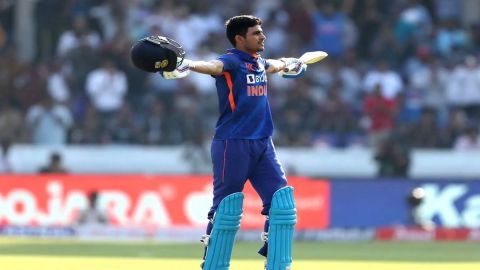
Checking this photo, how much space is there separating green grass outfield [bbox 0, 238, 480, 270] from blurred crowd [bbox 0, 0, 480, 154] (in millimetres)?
3167

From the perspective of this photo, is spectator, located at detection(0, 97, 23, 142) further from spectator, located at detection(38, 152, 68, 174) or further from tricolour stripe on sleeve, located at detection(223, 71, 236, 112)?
tricolour stripe on sleeve, located at detection(223, 71, 236, 112)

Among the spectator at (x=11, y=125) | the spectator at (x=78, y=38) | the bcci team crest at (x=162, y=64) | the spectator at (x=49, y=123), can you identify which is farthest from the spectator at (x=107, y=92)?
the bcci team crest at (x=162, y=64)

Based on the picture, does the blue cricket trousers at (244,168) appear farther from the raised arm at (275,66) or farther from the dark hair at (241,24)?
the dark hair at (241,24)

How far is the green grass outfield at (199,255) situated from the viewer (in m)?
12.0

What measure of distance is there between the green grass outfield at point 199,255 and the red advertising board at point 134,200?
0.88 metres

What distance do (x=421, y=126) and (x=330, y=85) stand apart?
5.65ft

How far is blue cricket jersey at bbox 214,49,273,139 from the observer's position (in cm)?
881

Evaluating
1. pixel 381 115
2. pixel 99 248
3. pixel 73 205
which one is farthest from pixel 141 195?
pixel 381 115

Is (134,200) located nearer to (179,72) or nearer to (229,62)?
(229,62)

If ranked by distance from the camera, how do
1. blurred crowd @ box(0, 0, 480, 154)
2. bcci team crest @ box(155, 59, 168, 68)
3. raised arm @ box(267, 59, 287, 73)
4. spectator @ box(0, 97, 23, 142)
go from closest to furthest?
bcci team crest @ box(155, 59, 168, 68), raised arm @ box(267, 59, 287, 73), blurred crowd @ box(0, 0, 480, 154), spectator @ box(0, 97, 23, 142)

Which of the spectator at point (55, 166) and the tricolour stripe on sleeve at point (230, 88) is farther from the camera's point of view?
the spectator at point (55, 166)

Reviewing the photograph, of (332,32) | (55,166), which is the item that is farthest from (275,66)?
(332,32)

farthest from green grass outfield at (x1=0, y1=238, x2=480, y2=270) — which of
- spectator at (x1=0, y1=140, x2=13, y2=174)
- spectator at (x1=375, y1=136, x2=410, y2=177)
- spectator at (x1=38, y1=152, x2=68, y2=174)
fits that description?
spectator at (x1=0, y1=140, x2=13, y2=174)

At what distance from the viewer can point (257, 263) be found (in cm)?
1235
